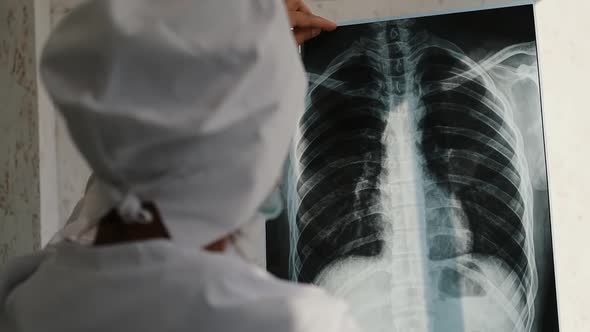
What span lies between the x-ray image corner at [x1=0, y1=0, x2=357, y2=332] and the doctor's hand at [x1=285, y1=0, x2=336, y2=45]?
3.26ft

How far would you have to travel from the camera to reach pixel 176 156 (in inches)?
33.0

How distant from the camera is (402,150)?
1.96 meters

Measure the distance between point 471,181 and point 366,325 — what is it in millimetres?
429

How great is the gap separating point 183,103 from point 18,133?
1.31 m

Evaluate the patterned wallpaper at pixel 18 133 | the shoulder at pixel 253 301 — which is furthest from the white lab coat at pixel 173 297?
the patterned wallpaper at pixel 18 133

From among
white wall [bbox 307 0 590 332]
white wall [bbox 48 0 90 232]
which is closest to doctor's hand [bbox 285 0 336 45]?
white wall [bbox 307 0 590 332]

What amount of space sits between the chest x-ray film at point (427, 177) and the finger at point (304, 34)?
0.04 m

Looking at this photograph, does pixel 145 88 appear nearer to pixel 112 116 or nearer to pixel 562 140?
pixel 112 116

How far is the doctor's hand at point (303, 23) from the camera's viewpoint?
1865 millimetres

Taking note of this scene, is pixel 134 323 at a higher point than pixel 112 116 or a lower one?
lower

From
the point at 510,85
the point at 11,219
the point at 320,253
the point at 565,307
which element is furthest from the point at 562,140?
the point at 11,219

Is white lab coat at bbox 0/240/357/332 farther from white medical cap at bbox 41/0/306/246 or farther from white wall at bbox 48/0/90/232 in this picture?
white wall at bbox 48/0/90/232

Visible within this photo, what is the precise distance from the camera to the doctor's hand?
6.12 ft

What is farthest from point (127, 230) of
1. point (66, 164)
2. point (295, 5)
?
point (66, 164)
